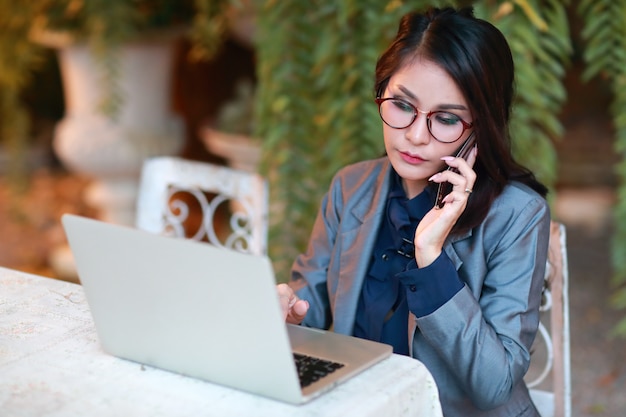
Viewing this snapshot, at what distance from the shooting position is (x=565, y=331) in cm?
160

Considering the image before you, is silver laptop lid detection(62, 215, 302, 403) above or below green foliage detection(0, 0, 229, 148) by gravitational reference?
below

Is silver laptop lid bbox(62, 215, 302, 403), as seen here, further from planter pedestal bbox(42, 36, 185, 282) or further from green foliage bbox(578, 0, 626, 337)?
planter pedestal bbox(42, 36, 185, 282)

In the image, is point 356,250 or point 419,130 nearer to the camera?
point 419,130

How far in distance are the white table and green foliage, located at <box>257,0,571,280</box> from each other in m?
1.08

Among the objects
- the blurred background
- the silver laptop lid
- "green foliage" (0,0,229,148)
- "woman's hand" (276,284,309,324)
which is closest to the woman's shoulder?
"woman's hand" (276,284,309,324)

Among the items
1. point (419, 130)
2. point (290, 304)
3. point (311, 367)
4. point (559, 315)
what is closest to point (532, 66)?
point (559, 315)

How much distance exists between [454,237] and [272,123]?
44.9 inches

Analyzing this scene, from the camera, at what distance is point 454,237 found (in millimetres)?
1395

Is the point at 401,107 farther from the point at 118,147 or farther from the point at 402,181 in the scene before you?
the point at 118,147

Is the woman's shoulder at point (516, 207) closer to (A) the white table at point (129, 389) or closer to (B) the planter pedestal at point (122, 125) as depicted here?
(A) the white table at point (129, 389)

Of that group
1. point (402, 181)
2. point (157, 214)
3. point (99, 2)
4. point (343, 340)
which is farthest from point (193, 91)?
point (343, 340)

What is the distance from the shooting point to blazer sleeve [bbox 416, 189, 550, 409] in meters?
1.28

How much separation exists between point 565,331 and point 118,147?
231cm

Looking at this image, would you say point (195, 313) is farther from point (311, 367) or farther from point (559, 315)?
point (559, 315)
